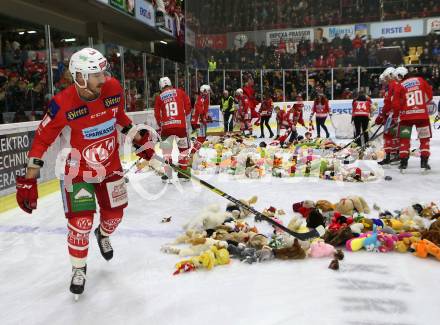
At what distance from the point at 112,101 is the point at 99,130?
8.2 inches

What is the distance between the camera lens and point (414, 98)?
260 inches

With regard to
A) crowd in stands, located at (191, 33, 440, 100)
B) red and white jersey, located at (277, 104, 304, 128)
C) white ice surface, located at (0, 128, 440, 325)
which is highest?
crowd in stands, located at (191, 33, 440, 100)

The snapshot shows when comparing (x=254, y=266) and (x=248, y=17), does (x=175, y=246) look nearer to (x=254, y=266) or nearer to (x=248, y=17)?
(x=254, y=266)

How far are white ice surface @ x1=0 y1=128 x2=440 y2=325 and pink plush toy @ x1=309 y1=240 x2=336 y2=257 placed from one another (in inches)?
4.1

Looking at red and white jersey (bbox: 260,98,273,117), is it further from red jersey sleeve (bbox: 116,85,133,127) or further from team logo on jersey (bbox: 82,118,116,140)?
team logo on jersey (bbox: 82,118,116,140)

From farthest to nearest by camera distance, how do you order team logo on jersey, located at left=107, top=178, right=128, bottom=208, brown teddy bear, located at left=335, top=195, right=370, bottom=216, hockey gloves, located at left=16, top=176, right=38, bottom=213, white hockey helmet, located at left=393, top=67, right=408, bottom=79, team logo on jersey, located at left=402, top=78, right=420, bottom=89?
1. white hockey helmet, located at left=393, top=67, right=408, bottom=79
2. team logo on jersey, located at left=402, top=78, right=420, bottom=89
3. brown teddy bear, located at left=335, top=195, right=370, bottom=216
4. team logo on jersey, located at left=107, top=178, right=128, bottom=208
5. hockey gloves, located at left=16, top=176, right=38, bottom=213

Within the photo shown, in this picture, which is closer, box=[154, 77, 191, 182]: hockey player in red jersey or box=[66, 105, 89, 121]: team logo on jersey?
box=[66, 105, 89, 121]: team logo on jersey

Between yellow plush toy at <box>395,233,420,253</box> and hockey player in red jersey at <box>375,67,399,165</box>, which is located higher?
hockey player in red jersey at <box>375,67,399,165</box>

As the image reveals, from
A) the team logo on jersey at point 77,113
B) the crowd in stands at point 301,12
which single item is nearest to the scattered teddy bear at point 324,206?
the team logo on jersey at point 77,113

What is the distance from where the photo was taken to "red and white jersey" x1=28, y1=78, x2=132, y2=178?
8.96 ft

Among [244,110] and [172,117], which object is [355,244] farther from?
[244,110]

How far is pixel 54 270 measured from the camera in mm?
3242

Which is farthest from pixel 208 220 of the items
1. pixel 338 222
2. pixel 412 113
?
pixel 412 113

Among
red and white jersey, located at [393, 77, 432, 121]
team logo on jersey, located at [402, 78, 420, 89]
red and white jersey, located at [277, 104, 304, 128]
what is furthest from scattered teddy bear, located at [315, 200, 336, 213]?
red and white jersey, located at [277, 104, 304, 128]
